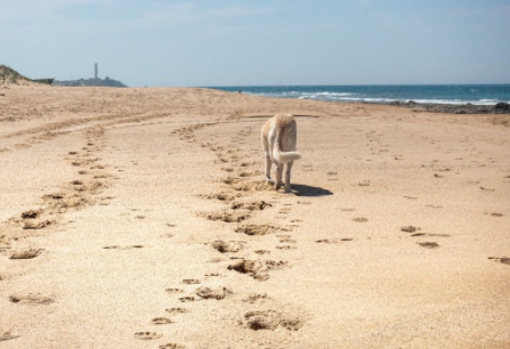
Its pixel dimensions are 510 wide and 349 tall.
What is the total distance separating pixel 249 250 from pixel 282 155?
200 centimetres

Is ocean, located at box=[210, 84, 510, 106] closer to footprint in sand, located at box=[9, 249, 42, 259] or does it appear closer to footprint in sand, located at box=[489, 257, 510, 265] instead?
footprint in sand, located at box=[489, 257, 510, 265]

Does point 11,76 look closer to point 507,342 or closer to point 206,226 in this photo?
point 206,226

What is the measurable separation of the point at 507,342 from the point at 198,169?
549 cm

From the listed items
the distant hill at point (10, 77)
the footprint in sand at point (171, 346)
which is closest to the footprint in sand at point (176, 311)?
the footprint in sand at point (171, 346)

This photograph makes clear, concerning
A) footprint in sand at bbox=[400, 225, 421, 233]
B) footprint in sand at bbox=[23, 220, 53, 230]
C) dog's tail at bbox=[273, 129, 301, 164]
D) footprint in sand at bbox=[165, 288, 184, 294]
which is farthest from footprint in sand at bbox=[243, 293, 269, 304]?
dog's tail at bbox=[273, 129, 301, 164]

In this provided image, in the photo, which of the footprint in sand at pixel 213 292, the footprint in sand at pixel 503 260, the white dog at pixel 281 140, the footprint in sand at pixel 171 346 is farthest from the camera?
the white dog at pixel 281 140

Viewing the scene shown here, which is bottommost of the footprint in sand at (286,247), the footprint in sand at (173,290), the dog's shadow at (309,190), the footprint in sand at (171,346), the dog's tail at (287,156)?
the footprint in sand at (171,346)

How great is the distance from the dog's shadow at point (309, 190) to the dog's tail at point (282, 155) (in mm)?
514

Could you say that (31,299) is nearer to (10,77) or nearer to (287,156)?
(287,156)

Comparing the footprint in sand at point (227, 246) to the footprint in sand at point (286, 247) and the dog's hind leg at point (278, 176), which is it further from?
the dog's hind leg at point (278, 176)

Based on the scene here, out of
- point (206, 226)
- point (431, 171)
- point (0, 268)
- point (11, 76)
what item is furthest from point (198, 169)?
point (11, 76)

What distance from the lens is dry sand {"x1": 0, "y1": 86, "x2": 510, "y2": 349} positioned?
8.20ft

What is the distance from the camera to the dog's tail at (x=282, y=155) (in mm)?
5480

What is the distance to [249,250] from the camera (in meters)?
3.80
